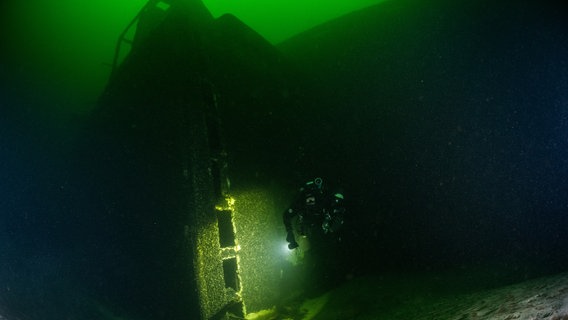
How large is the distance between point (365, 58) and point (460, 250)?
5.08m

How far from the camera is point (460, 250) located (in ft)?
22.5

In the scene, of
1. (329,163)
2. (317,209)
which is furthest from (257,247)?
(329,163)

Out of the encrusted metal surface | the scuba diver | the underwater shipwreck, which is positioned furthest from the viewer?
the scuba diver

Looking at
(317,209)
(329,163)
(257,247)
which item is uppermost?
(329,163)

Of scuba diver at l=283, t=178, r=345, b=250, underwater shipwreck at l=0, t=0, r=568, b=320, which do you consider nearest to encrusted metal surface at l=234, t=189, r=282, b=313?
underwater shipwreck at l=0, t=0, r=568, b=320

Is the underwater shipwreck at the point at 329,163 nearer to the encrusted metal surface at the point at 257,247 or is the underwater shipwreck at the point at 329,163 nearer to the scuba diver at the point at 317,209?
the encrusted metal surface at the point at 257,247

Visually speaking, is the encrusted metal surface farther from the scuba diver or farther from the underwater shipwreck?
the scuba diver

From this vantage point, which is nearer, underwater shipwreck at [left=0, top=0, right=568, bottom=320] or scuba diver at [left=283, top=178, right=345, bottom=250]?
underwater shipwreck at [left=0, top=0, right=568, bottom=320]

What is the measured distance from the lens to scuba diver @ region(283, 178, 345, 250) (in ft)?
16.4

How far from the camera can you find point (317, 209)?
513cm

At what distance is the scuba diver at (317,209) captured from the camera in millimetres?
4984

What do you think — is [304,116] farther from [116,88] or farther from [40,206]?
[40,206]

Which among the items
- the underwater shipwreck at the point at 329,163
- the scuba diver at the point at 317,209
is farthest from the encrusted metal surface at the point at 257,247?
the scuba diver at the point at 317,209

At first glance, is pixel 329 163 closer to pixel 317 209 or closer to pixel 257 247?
pixel 317 209
